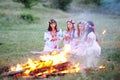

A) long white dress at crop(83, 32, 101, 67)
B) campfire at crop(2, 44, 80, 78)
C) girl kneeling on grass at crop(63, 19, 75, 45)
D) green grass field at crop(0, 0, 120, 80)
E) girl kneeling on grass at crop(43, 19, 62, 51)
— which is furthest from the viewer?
girl kneeling on grass at crop(63, 19, 75, 45)

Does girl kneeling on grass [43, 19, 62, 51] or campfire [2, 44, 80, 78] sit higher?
girl kneeling on grass [43, 19, 62, 51]

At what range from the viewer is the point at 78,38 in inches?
347

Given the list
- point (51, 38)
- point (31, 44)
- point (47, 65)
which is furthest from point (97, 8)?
point (47, 65)

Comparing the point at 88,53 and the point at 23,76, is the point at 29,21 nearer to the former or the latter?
the point at 88,53

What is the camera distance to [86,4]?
27062 mm

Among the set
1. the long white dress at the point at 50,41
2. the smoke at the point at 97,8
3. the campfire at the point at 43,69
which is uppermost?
the smoke at the point at 97,8

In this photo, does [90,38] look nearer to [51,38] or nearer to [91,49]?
[91,49]

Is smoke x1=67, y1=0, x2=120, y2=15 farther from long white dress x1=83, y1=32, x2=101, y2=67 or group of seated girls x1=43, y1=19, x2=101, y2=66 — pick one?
long white dress x1=83, y1=32, x2=101, y2=67

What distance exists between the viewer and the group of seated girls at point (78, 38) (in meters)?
8.24

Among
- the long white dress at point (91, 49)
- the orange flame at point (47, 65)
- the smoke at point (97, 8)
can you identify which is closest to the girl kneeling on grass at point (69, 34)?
the long white dress at point (91, 49)

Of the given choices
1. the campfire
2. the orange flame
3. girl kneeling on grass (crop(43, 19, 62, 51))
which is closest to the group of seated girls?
girl kneeling on grass (crop(43, 19, 62, 51))

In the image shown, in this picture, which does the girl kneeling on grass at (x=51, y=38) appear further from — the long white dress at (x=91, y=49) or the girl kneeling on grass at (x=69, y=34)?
the long white dress at (x=91, y=49)

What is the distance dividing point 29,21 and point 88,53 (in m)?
9.06

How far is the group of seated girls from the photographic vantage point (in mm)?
8242
